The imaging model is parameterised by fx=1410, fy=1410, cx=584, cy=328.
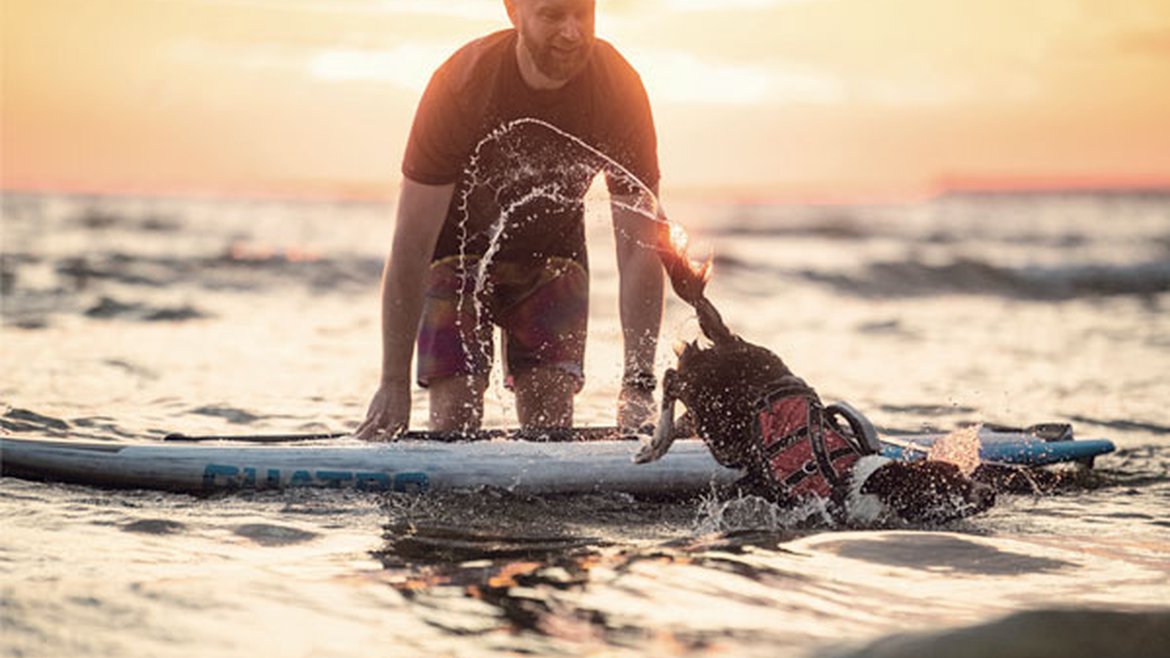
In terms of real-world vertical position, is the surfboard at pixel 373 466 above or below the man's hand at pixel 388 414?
below

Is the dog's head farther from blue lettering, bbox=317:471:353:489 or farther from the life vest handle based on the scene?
blue lettering, bbox=317:471:353:489

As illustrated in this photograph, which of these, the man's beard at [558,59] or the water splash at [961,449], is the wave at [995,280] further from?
the man's beard at [558,59]

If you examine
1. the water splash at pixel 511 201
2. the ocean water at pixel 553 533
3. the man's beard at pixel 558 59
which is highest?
the man's beard at pixel 558 59

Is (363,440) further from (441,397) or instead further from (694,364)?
(694,364)

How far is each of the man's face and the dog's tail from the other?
99 centimetres

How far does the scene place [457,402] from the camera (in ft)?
23.3

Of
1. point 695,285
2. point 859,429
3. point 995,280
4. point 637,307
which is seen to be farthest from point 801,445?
point 995,280

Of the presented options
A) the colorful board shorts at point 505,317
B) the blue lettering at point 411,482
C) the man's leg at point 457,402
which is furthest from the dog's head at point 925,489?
the man's leg at point 457,402

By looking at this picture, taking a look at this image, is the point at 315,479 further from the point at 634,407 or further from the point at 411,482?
the point at 634,407

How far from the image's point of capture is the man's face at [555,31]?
19.1ft

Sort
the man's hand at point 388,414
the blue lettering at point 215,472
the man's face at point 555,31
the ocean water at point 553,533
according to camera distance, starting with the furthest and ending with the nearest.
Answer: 1. the man's hand at point 388,414
2. the blue lettering at point 215,472
3. the man's face at point 555,31
4. the ocean water at point 553,533

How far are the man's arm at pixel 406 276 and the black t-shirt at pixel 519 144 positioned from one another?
89mm

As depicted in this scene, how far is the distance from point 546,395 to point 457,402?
457mm

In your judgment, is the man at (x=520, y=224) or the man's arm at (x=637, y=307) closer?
the man at (x=520, y=224)
